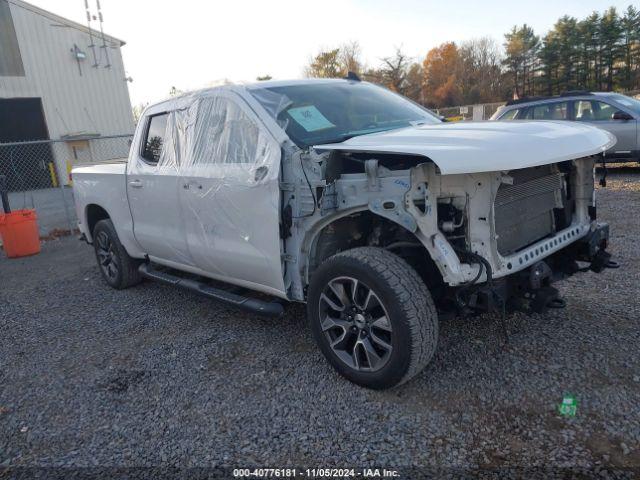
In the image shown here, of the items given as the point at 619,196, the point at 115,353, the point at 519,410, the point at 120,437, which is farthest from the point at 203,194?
the point at 619,196

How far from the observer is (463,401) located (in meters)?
2.88

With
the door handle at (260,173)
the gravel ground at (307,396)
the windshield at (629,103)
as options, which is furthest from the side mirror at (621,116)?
the door handle at (260,173)

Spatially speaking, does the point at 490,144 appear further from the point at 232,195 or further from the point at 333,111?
the point at 232,195

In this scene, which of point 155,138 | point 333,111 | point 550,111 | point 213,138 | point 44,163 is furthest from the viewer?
point 44,163

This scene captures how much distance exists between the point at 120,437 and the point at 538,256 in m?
2.63

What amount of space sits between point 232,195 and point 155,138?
1.47m

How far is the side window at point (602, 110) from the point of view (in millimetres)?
10164

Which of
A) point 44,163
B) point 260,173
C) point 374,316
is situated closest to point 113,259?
point 260,173

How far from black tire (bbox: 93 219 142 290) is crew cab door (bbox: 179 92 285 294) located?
5.40 feet

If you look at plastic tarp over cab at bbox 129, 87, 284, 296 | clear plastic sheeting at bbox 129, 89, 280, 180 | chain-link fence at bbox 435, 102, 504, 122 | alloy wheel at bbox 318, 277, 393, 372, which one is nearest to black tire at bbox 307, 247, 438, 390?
alloy wheel at bbox 318, 277, 393, 372

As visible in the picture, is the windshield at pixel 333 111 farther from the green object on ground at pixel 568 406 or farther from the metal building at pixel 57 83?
the metal building at pixel 57 83

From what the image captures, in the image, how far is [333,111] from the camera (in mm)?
3754

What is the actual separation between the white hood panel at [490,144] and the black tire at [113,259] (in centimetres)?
335

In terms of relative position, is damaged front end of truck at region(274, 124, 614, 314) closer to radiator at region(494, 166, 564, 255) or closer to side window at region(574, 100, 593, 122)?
radiator at region(494, 166, 564, 255)
